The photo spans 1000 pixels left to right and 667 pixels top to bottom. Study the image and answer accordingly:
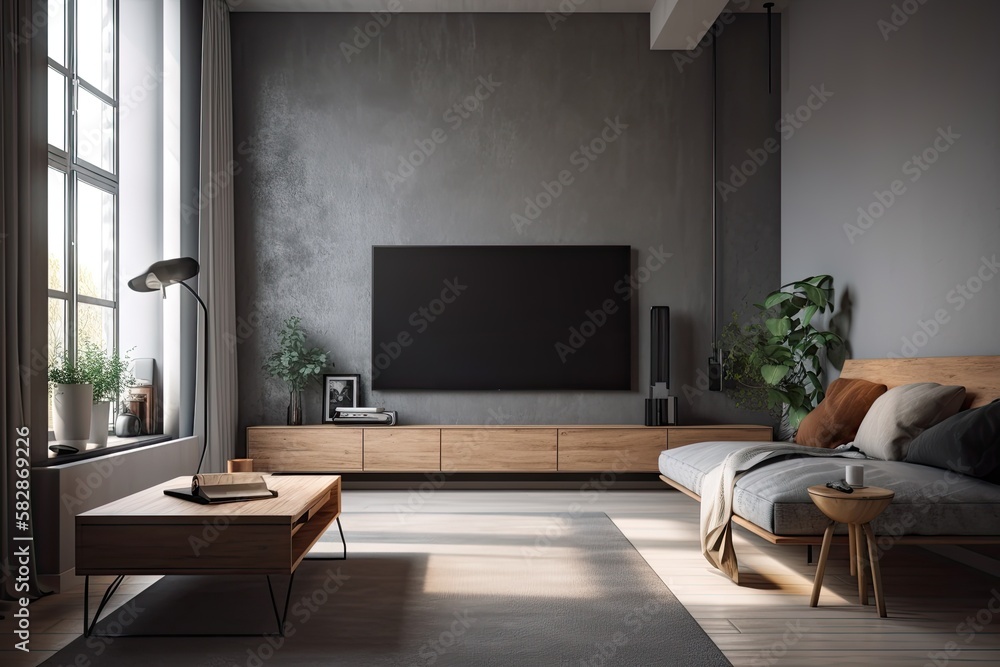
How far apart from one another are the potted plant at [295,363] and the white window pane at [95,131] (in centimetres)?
168

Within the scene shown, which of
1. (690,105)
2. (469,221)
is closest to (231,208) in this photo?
(469,221)

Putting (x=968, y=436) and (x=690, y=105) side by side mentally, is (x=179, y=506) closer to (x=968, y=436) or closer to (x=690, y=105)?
(x=968, y=436)

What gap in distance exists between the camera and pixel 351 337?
18.8 ft

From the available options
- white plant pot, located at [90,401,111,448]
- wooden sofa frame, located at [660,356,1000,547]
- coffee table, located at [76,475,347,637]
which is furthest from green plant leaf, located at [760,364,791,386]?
white plant pot, located at [90,401,111,448]

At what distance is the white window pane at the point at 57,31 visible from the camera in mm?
3824

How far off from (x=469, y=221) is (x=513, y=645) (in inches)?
151

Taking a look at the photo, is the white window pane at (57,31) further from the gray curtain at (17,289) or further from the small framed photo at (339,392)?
the small framed photo at (339,392)

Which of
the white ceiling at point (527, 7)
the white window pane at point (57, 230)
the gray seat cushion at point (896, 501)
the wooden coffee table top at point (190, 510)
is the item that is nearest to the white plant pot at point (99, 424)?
the white window pane at point (57, 230)

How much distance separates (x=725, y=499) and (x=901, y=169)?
230 cm

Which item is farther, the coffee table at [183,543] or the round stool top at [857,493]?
the round stool top at [857,493]

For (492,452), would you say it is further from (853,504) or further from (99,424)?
(853,504)

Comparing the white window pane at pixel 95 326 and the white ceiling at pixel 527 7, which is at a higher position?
Answer: the white ceiling at pixel 527 7

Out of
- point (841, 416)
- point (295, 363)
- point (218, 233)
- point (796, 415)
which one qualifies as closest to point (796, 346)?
point (796, 415)

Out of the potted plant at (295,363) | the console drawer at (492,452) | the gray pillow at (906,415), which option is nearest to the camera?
the gray pillow at (906,415)
